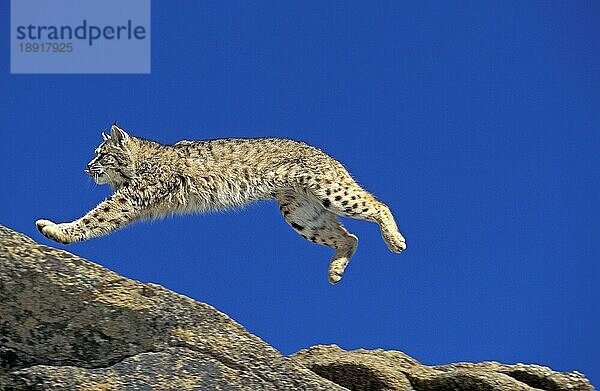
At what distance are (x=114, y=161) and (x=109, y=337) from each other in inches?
211

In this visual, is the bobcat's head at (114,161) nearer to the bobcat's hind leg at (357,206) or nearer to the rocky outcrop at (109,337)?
the bobcat's hind leg at (357,206)

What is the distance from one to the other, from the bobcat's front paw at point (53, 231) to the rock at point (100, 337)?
11.3 feet

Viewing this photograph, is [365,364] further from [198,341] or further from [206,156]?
[206,156]

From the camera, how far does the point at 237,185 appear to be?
10523 mm

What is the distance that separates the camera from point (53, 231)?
9.26 metres

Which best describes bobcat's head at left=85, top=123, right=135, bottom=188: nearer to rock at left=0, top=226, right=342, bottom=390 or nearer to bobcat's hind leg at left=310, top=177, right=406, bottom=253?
bobcat's hind leg at left=310, top=177, right=406, bottom=253

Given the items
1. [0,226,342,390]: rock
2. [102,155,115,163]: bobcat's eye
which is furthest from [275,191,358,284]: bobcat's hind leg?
[0,226,342,390]: rock

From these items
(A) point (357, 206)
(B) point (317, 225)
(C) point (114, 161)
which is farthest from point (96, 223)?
(A) point (357, 206)

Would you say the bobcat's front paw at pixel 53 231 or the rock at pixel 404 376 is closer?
the rock at pixel 404 376

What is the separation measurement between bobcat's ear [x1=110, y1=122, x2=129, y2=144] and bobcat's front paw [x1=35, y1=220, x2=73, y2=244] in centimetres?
166

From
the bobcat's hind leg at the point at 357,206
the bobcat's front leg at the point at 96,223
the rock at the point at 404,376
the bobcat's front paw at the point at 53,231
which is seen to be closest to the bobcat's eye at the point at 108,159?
the bobcat's front leg at the point at 96,223

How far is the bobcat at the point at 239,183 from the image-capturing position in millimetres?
10375

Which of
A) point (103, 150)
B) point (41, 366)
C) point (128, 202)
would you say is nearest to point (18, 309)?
point (41, 366)

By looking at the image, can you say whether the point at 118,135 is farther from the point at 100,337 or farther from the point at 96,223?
the point at 100,337
